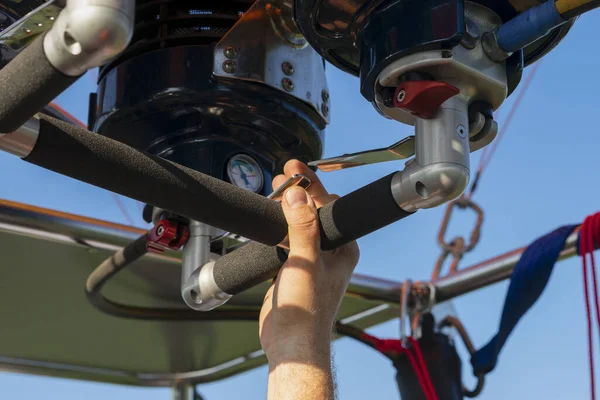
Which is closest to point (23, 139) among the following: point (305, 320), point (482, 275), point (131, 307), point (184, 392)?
point (305, 320)

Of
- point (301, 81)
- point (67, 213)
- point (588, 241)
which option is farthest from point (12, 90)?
point (588, 241)

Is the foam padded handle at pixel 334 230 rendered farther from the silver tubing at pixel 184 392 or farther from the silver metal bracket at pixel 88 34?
the silver tubing at pixel 184 392

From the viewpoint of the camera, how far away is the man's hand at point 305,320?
29.6 inches

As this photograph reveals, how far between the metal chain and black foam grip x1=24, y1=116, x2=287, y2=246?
2.50 ft

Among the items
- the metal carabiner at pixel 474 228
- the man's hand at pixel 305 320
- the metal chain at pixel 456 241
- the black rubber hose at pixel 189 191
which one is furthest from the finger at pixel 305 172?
the metal carabiner at pixel 474 228

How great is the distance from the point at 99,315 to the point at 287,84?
53 centimetres

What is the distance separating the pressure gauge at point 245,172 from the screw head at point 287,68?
7cm

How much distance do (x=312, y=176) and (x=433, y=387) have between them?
0.50 meters

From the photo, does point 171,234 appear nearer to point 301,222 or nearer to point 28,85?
point 301,222

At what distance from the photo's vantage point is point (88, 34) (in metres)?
0.43

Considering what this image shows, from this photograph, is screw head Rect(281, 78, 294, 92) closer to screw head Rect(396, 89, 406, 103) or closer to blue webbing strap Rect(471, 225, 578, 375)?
screw head Rect(396, 89, 406, 103)

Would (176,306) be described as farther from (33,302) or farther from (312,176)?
(312,176)

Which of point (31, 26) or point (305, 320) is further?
A: point (305, 320)

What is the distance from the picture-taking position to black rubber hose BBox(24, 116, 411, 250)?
517 mm
